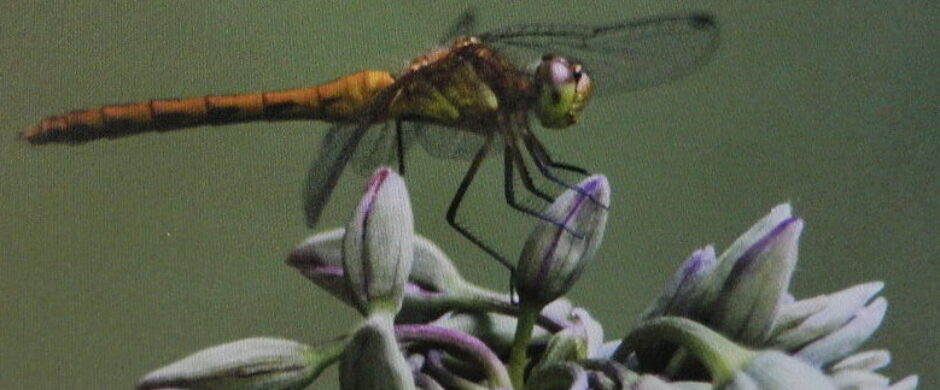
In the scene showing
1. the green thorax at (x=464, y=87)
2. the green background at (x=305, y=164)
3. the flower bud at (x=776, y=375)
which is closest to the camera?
the flower bud at (x=776, y=375)

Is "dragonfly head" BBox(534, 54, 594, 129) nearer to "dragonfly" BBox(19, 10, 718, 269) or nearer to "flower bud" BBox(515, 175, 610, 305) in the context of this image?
"dragonfly" BBox(19, 10, 718, 269)

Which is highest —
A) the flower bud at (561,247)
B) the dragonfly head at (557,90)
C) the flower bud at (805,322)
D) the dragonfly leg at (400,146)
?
the dragonfly head at (557,90)

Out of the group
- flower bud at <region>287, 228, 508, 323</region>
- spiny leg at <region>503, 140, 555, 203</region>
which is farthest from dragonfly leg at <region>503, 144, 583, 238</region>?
flower bud at <region>287, 228, 508, 323</region>

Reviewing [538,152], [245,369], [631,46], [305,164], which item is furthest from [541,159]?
[305,164]

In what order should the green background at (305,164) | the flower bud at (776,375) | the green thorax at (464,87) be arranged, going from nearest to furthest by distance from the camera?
the flower bud at (776,375) → the green thorax at (464,87) → the green background at (305,164)

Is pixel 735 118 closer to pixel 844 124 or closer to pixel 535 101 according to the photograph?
pixel 844 124

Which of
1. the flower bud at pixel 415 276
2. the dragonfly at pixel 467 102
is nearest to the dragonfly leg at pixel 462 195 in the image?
the dragonfly at pixel 467 102

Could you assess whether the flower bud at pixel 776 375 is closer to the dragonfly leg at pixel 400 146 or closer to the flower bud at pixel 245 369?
the flower bud at pixel 245 369
